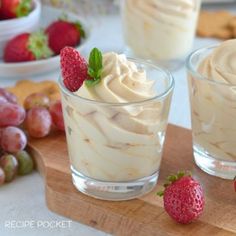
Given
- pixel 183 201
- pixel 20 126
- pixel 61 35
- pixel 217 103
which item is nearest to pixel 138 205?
pixel 183 201

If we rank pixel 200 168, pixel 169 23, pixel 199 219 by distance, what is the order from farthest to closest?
1. pixel 169 23
2. pixel 200 168
3. pixel 199 219

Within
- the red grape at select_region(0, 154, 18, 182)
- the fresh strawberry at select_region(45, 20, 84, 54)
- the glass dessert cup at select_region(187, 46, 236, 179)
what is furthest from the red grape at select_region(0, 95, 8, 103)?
the fresh strawberry at select_region(45, 20, 84, 54)

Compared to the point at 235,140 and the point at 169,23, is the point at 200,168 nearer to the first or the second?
the point at 235,140

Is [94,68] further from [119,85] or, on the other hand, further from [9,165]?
[9,165]

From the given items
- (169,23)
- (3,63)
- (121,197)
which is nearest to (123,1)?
(169,23)

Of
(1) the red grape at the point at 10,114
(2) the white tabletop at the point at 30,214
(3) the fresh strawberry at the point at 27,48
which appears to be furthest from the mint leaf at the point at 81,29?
(1) the red grape at the point at 10,114
